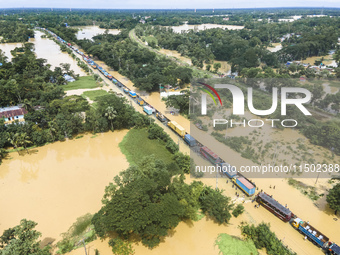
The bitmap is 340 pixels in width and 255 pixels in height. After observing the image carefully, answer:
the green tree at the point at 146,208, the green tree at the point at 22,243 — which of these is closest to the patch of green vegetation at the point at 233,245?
the green tree at the point at 146,208

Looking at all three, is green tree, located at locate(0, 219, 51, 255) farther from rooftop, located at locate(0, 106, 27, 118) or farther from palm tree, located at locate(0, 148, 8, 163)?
rooftop, located at locate(0, 106, 27, 118)

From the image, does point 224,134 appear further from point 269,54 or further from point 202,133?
point 269,54

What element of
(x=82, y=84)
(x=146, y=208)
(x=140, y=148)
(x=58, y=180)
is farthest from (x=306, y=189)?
(x=82, y=84)

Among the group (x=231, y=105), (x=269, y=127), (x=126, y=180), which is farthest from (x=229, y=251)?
(x=231, y=105)

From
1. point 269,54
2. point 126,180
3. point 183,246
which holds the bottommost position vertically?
point 183,246

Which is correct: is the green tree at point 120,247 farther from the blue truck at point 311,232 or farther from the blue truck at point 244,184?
the blue truck at point 311,232
